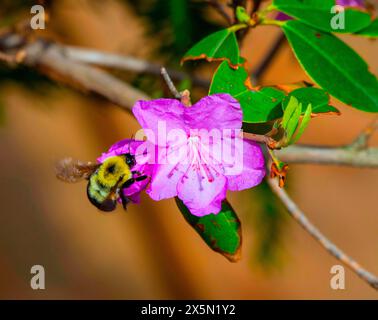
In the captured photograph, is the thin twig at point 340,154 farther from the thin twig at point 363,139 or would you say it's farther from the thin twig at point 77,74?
the thin twig at point 77,74

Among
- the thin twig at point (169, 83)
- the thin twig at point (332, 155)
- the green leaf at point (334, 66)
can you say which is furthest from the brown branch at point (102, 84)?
the thin twig at point (169, 83)

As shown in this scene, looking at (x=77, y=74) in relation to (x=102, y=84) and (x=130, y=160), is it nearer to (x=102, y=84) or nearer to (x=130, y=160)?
(x=102, y=84)

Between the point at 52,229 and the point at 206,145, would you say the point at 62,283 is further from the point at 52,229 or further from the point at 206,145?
the point at 206,145

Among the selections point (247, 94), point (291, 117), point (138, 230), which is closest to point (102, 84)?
point (247, 94)

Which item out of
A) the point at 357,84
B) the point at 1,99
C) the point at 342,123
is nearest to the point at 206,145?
the point at 357,84

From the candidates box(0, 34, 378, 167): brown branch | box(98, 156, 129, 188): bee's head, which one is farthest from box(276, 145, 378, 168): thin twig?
box(98, 156, 129, 188): bee's head

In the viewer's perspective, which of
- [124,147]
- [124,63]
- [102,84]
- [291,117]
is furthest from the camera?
[124,63]
